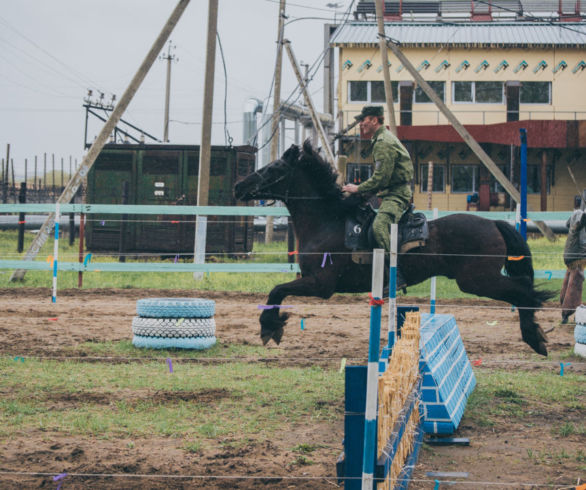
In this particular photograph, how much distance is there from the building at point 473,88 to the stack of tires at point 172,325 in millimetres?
25506

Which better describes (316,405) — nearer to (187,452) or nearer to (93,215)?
(187,452)

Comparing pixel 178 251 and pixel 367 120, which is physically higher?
pixel 367 120

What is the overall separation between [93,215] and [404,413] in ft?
57.7

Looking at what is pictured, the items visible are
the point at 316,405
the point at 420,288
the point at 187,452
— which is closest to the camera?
the point at 187,452

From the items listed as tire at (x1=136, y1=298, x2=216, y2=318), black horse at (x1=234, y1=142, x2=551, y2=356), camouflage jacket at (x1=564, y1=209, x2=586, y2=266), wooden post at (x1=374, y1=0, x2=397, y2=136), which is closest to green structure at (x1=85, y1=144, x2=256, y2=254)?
wooden post at (x1=374, y1=0, x2=397, y2=136)

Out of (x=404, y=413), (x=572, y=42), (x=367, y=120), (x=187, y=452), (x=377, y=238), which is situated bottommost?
(x=187, y=452)

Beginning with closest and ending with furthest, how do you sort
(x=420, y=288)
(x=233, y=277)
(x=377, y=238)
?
(x=377, y=238) < (x=420, y=288) < (x=233, y=277)

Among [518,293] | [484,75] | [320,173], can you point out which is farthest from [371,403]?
[484,75]

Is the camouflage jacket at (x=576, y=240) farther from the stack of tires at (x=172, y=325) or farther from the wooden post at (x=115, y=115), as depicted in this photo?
the wooden post at (x=115, y=115)

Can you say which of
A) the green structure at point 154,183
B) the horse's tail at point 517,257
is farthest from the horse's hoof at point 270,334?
the green structure at point 154,183

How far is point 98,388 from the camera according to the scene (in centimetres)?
648

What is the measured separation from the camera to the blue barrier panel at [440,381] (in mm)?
5156

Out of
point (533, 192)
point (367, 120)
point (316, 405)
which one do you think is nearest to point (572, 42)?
point (533, 192)

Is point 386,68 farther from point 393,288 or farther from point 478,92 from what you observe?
point 478,92
